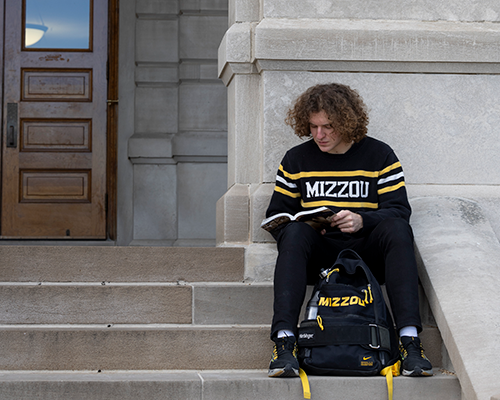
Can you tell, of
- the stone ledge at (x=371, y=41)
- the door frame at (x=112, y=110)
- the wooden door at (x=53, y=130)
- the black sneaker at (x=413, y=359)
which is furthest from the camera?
the door frame at (x=112, y=110)

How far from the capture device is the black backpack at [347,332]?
8.00 ft

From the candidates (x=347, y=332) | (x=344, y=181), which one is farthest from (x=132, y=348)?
(x=344, y=181)

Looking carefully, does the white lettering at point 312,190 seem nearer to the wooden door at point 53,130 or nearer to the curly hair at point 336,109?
the curly hair at point 336,109

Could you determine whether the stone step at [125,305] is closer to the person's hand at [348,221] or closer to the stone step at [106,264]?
the stone step at [106,264]

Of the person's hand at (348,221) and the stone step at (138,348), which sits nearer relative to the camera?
the stone step at (138,348)

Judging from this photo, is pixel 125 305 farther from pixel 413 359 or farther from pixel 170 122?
pixel 170 122

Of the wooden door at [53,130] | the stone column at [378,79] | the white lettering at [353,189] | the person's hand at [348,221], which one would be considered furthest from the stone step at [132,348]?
the wooden door at [53,130]

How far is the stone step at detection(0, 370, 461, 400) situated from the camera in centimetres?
233

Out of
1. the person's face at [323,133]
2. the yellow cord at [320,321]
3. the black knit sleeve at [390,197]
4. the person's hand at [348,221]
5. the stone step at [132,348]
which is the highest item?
the person's face at [323,133]

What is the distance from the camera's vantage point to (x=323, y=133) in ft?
10.2

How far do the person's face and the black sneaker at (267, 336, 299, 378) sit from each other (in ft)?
3.42

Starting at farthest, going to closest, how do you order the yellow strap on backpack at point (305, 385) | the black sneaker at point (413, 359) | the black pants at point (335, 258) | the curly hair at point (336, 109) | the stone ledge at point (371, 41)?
the stone ledge at point (371, 41), the curly hair at point (336, 109), the black pants at point (335, 258), the black sneaker at point (413, 359), the yellow strap on backpack at point (305, 385)

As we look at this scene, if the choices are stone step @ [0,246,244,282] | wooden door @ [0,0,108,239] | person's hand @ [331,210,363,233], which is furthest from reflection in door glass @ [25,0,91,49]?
person's hand @ [331,210,363,233]

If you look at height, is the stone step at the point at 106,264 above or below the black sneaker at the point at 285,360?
above
